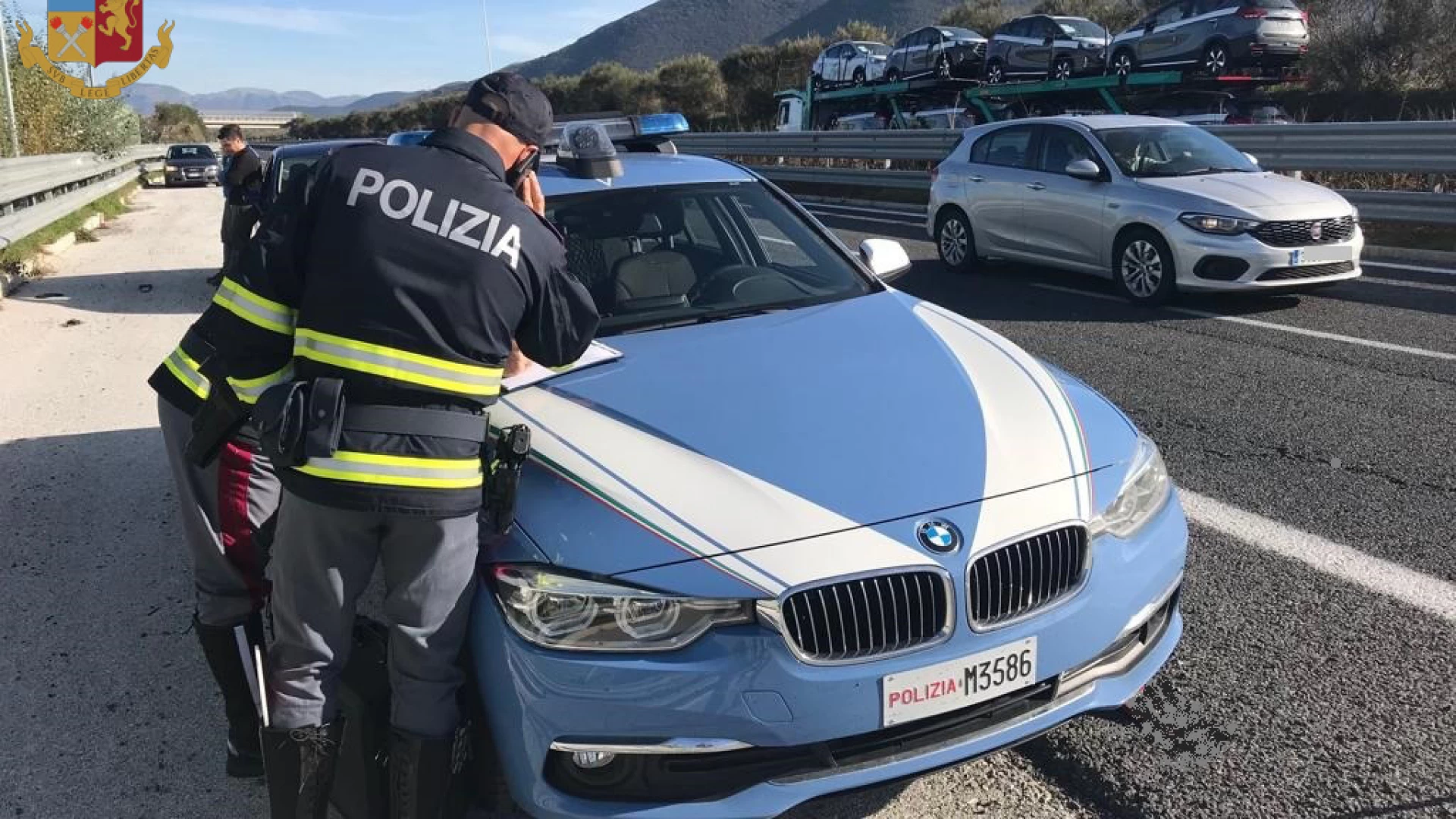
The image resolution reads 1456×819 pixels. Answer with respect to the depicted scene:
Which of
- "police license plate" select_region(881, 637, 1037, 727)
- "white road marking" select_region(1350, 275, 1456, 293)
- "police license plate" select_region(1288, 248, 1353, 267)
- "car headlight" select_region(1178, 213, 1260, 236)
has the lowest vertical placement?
"white road marking" select_region(1350, 275, 1456, 293)

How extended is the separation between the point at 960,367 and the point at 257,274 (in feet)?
6.01

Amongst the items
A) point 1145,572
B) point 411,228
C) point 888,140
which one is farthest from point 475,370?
point 888,140

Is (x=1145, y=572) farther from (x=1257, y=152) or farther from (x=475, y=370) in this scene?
(x=1257, y=152)

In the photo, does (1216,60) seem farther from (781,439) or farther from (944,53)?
(781,439)

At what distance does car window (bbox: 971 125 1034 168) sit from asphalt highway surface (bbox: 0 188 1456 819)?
2947mm

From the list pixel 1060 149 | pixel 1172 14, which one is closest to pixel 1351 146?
pixel 1060 149

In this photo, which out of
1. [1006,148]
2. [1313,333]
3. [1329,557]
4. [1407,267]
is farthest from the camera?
[1006,148]

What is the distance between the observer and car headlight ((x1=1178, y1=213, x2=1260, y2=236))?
8.41m

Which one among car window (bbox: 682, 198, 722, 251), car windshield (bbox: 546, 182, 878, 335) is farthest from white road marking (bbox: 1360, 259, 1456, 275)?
car window (bbox: 682, 198, 722, 251)

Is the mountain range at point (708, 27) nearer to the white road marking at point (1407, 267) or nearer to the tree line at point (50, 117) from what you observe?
the tree line at point (50, 117)

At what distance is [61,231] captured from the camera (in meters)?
16.8

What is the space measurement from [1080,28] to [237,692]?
23.0 meters

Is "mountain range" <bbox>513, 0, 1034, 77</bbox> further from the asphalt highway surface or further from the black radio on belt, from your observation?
the black radio on belt

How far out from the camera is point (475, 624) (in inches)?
94.5
